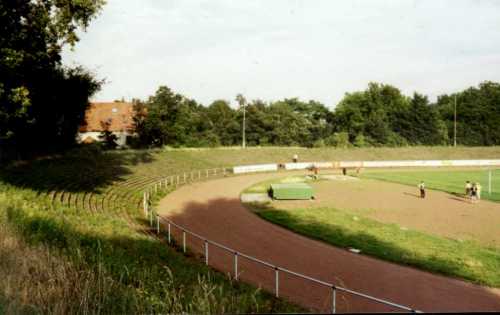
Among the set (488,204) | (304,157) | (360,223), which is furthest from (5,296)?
(304,157)

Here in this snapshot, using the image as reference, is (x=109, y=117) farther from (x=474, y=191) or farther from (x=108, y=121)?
(x=474, y=191)

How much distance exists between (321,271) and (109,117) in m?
62.9

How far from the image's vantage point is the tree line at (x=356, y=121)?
299ft

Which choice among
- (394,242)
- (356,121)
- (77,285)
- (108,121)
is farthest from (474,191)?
(356,121)

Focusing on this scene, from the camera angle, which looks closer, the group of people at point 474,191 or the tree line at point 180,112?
the tree line at point 180,112

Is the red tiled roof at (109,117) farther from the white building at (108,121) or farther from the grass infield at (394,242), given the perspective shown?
the grass infield at (394,242)

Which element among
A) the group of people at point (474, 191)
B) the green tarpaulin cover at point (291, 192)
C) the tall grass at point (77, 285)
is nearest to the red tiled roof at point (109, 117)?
the green tarpaulin cover at point (291, 192)

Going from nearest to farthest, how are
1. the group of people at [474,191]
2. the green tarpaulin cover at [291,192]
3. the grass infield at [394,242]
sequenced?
1. the grass infield at [394,242]
2. the group of people at [474,191]
3. the green tarpaulin cover at [291,192]

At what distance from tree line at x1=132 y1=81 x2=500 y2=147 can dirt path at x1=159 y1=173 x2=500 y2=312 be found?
54625 millimetres

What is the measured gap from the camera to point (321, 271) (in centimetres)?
1622

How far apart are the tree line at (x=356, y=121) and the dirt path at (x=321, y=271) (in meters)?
54.6

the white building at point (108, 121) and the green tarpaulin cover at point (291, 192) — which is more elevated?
the white building at point (108, 121)

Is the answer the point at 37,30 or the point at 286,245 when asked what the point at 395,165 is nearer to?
the point at 286,245

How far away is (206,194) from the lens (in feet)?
120
